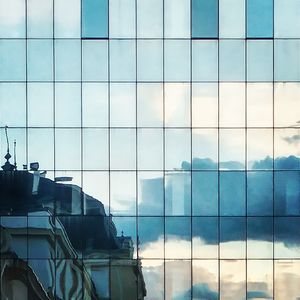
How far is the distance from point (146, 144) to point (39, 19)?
6783 mm

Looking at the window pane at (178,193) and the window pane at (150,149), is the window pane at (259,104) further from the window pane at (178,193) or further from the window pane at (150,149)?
the window pane at (150,149)

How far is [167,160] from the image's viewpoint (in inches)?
1121

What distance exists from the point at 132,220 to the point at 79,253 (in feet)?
8.39

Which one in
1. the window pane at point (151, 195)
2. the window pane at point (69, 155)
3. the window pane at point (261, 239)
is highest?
the window pane at point (69, 155)

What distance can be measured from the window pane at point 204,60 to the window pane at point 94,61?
3.65 meters

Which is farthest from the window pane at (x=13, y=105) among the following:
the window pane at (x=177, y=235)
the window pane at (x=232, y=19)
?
the window pane at (x=232, y=19)

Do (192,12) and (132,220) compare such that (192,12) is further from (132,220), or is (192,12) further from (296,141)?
(132,220)

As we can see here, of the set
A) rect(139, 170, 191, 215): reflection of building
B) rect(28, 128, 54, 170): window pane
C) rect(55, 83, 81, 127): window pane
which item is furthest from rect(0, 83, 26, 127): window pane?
rect(139, 170, 191, 215): reflection of building

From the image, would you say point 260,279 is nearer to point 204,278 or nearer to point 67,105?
point 204,278

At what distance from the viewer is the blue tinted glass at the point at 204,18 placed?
2845cm

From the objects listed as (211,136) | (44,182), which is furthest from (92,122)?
(211,136)

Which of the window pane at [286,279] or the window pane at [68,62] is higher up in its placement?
the window pane at [68,62]

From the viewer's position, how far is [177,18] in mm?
28469

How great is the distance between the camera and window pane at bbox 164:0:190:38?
28.4 metres
